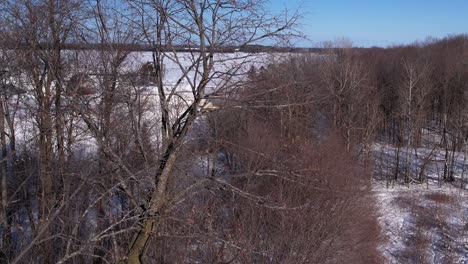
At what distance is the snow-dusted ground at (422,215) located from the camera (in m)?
21.2

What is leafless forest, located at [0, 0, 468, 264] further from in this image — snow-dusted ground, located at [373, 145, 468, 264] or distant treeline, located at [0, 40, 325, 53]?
snow-dusted ground, located at [373, 145, 468, 264]

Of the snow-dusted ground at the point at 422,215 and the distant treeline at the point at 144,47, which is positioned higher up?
the distant treeline at the point at 144,47

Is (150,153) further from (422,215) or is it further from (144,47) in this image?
(422,215)

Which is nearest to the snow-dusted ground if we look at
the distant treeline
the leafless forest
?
the leafless forest

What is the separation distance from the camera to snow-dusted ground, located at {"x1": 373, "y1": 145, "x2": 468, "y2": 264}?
69.7 feet

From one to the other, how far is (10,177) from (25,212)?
3.76 feet

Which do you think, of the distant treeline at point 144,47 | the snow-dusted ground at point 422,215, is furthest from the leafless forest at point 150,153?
the snow-dusted ground at point 422,215

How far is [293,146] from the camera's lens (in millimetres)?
21562

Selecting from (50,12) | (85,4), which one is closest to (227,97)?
(85,4)

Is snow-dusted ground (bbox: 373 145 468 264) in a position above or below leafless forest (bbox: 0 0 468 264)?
below

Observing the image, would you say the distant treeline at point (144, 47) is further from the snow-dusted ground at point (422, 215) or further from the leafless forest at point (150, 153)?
the snow-dusted ground at point (422, 215)

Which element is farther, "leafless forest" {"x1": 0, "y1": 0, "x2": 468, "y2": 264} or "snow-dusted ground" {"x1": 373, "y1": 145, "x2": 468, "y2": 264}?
"snow-dusted ground" {"x1": 373, "y1": 145, "x2": 468, "y2": 264}

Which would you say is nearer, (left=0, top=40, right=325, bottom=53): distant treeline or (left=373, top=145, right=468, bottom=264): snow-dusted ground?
(left=0, top=40, right=325, bottom=53): distant treeline

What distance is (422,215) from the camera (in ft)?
84.7
